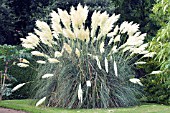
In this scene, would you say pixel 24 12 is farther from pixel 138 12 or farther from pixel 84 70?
pixel 84 70

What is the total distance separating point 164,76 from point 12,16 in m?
6.29

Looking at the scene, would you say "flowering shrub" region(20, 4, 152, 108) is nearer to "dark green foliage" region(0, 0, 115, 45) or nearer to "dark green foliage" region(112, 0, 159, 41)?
"dark green foliage" region(0, 0, 115, 45)

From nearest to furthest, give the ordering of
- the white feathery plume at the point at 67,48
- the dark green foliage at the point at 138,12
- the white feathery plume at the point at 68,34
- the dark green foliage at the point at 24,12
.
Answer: the white feathery plume at the point at 67,48, the white feathery plume at the point at 68,34, the dark green foliage at the point at 24,12, the dark green foliage at the point at 138,12

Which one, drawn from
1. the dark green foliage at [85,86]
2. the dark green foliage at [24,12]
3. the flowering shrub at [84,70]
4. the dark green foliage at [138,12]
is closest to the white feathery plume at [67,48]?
the flowering shrub at [84,70]

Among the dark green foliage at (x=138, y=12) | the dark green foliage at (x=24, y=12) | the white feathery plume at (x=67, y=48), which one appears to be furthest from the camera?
the dark green foliage at (x=138, y=12)

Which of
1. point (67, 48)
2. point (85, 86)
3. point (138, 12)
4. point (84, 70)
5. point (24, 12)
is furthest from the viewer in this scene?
point (138, 12)

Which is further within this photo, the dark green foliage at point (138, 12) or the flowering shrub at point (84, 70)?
the dark green foliage at point (138, 12)

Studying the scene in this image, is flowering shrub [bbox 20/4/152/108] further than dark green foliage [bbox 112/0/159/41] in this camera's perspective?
No

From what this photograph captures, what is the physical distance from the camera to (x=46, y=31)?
8.35 meters

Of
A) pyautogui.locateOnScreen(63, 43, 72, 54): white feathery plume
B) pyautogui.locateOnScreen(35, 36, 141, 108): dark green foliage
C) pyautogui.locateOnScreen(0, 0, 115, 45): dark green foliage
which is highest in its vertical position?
pyautogui.locateOnScreen(0, 0, 115, 45): dark green foliage

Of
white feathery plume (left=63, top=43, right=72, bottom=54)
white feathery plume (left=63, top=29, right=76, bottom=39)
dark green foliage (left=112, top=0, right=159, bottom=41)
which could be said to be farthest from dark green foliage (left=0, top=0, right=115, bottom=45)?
white feathery plume (left=63, top=43, right=72, bottom=54)

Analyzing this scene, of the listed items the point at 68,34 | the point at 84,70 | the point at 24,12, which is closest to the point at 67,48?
the point at 68,34

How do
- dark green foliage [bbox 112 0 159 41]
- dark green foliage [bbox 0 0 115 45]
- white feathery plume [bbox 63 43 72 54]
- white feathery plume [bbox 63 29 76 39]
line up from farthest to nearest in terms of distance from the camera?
dark green foliage [bbox 112 0 159 41], dark green foliage [bbox 0 0 115 45], white feathery plume [bbox 63 29 76 39], white feathery plume [bbox 63 43 72 54]

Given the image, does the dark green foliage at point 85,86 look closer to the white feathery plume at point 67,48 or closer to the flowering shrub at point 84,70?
the flowering shrub at point 84,70
